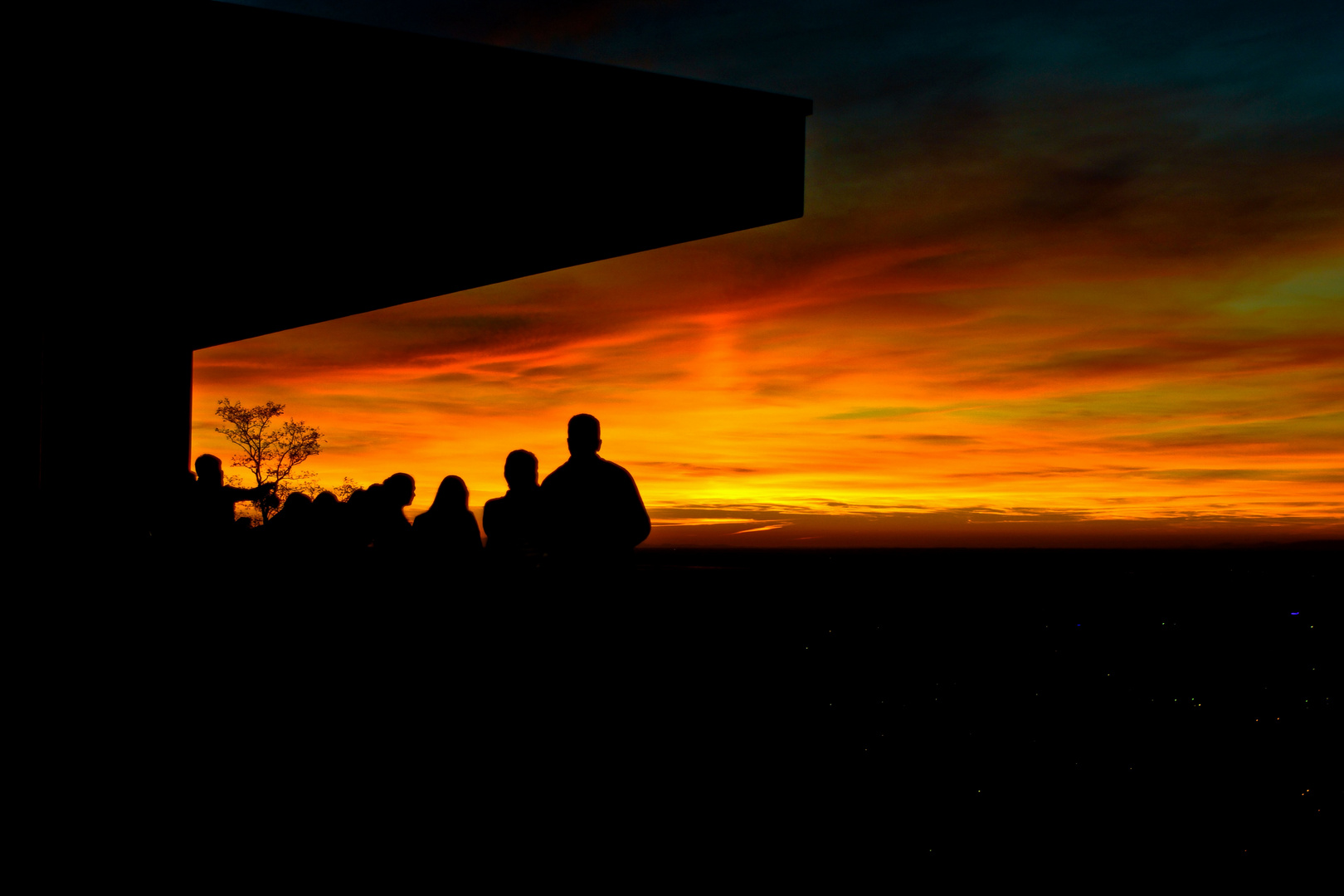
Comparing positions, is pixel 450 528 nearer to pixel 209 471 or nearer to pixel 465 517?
pixel 465 517

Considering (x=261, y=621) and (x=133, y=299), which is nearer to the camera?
(x=261, y=621)

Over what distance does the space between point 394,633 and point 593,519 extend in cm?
147

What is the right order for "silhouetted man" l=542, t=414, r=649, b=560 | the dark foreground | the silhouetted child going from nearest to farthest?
1. the dark foreground
2. "silhouetted man" l=542, t=414, r=649, b=560
3. the silhouetted child

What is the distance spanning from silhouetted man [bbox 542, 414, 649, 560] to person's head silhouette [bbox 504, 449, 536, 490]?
575 millimetres

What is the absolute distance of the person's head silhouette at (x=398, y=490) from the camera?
5789mm

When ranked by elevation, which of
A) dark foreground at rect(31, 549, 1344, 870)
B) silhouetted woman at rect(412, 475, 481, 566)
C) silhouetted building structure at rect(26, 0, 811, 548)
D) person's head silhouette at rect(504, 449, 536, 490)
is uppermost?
silhouetted building structure at rect(26, 0, 811, 548)

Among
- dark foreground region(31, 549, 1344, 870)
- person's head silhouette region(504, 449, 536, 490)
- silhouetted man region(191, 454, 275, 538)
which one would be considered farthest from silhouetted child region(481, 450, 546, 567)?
silhouetted man region(191, 454, 275, 538)

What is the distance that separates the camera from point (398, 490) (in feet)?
19.1

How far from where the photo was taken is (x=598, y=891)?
10.8 feet

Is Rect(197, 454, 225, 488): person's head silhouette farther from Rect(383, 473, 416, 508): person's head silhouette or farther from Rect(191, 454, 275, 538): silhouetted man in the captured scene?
Rect(383, 473, 416, 508): person's head silhouette

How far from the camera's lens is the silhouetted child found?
485 cm

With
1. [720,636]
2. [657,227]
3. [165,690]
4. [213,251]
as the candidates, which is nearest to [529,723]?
[720,636]

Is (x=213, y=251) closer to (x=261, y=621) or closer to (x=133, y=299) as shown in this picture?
(x=133, y=299)

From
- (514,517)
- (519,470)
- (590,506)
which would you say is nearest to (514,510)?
(514,517)
